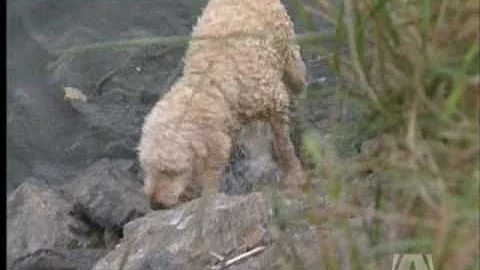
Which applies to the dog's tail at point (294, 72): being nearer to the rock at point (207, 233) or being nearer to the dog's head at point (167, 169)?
the dog's head at point (167, 169)

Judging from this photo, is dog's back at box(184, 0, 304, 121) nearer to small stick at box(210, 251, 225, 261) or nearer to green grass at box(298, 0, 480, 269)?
small stick at box(210, 251, 225, 261)

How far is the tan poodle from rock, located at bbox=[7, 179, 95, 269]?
1.00 ft

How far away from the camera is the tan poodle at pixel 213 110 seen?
4.19m

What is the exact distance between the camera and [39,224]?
4.02 metres

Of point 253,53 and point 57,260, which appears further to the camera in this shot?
point 253,53

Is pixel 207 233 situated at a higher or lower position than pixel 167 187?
higher

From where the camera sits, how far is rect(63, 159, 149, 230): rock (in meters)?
4.13

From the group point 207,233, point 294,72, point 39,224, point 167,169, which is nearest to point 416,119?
point 207,233

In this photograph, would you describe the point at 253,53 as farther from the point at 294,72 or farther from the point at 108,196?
the point at 108,196

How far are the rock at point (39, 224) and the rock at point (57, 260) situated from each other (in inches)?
1.3

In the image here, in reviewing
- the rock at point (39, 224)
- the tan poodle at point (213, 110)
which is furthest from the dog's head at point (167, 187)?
the rock at point (39, 224)

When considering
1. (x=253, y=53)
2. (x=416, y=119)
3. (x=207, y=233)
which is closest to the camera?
(x=416, y=119)

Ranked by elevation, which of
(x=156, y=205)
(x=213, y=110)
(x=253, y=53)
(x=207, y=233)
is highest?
(x=207, y=233)

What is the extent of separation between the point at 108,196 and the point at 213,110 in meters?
0.49
